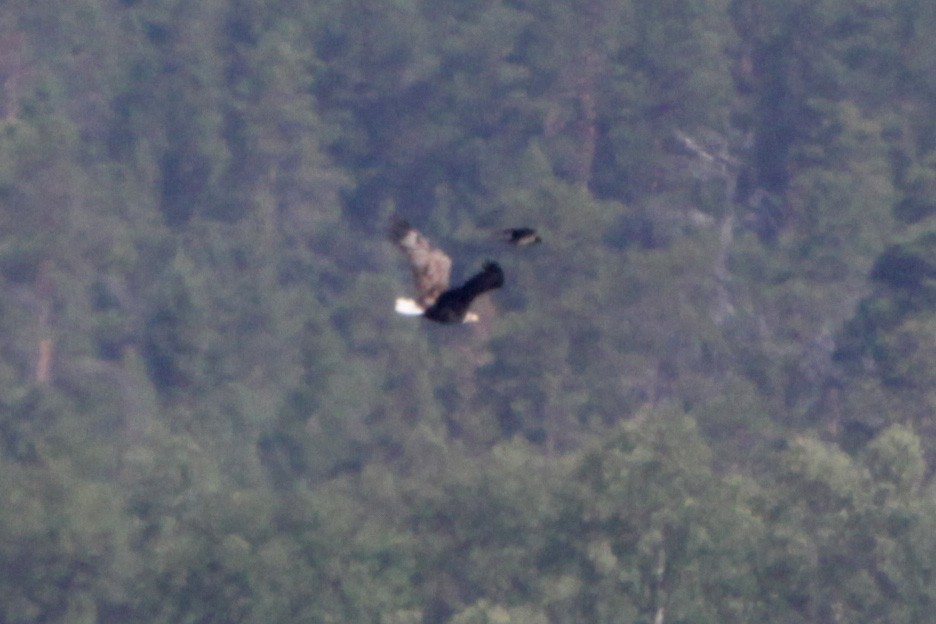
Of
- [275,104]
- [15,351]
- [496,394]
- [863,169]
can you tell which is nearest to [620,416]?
[496,394]

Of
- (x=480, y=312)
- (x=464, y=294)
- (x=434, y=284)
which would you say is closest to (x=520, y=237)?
(x=464, y=294)

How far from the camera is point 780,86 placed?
67625 millimetres

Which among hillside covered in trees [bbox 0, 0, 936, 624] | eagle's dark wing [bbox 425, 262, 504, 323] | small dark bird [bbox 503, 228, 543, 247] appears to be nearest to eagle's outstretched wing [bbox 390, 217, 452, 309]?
eagle's dark wing [bbox 425, 262, 504, 323]

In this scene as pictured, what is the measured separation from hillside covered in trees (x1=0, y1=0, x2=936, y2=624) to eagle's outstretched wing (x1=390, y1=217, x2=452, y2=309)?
17179mm

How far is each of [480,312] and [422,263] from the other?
1494 inches

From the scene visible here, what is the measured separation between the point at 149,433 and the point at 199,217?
752 inches

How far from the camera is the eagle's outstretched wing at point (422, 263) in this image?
12.9 m

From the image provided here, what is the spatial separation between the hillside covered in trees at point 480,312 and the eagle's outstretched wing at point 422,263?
1718 cm

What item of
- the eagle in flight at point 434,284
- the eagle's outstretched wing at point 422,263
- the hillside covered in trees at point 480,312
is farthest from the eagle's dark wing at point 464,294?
the hillside covered in trees at point 480,312

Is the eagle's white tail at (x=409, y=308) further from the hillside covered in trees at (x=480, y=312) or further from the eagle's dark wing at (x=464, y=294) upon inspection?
the hillside covered in trees at (x=480, y=312)

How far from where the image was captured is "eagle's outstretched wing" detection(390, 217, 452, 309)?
12.9 metres

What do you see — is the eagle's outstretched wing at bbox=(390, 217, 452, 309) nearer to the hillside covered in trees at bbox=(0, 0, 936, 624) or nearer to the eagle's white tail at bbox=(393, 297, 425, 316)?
the eagle's white tail at bbox=(393, 297, 425, 316)

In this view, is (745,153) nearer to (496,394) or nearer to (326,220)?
(326,220)

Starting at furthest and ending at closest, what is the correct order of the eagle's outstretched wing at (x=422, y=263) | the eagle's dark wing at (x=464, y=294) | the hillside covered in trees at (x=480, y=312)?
the hillside covered in trees at (x=480, y=312) → the eagle's outstretched wing at (x=422, y=263) → the eagle's dark wing at (x=464, y=294)
